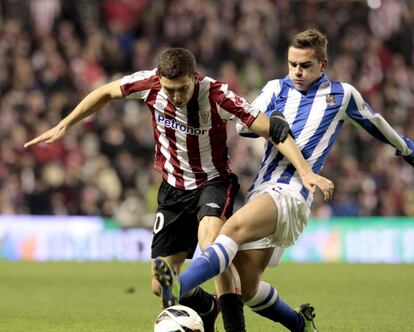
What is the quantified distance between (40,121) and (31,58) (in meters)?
1.47

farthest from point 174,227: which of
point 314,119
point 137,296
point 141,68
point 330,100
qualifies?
point 141,68

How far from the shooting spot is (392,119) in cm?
1875

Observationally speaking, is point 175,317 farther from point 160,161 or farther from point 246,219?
point 160,161

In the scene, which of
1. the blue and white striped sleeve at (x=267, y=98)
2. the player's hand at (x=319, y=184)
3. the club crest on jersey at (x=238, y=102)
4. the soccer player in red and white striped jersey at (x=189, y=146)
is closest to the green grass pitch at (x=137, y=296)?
the soccer player in red and white striped jersey at (x=189, y=146)

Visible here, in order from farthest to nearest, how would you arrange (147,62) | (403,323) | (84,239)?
(147,62) → (84,239) → (403,323)

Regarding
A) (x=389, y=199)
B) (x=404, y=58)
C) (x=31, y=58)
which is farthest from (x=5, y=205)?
(x=404, y=58)

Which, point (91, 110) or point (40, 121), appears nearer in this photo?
point (91, 110)

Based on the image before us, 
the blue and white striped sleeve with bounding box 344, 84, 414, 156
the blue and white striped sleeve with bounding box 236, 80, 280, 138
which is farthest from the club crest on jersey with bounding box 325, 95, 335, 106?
the blue and white striped sleeve with bounding box 236, 80, 280, 138

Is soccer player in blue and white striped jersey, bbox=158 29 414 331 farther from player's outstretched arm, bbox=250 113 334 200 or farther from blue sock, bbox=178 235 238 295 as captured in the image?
player's outstretched arm, bbox=250 113 334 200

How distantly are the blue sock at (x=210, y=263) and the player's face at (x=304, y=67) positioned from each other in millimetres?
1280

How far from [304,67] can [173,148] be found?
1.01 m

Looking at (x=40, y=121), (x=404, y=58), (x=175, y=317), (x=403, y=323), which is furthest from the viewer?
(x=404, y=58)

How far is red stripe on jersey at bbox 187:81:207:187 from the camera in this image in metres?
6.68

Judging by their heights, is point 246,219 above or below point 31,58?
above
